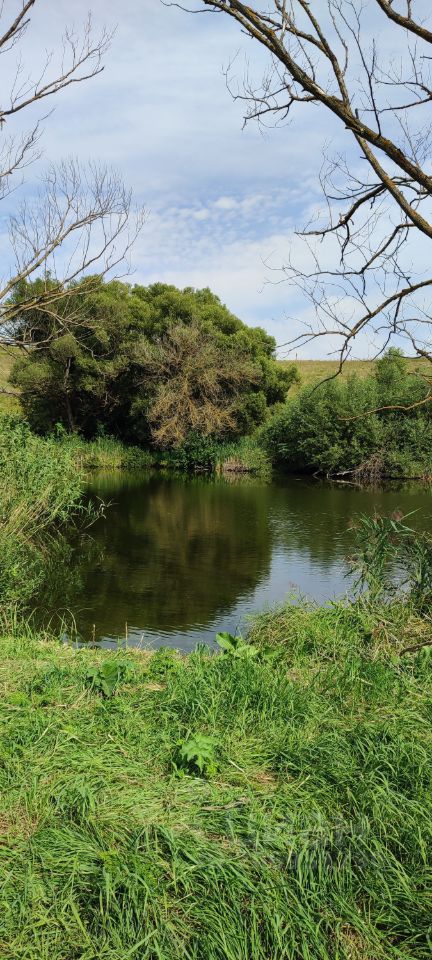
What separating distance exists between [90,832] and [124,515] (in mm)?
14440

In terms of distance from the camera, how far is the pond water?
29.5ft

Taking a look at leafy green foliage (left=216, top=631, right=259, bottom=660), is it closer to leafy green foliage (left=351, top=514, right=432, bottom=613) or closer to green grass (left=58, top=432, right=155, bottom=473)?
leafy green foliage (left=351, top=514, right=432, bottom=613)

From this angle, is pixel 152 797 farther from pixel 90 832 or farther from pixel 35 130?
pixel 35 130

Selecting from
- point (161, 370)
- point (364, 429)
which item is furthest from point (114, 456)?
point (364, 429)

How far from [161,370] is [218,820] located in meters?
26.0

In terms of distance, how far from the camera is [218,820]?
10.5ft

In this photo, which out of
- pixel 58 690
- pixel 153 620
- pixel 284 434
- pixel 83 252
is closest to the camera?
pixel 58 690

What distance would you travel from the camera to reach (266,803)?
3.32m

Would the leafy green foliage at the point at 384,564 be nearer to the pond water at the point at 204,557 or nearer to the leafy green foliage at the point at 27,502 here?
the pond water at the point at 204,557

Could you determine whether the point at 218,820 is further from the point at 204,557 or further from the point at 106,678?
the point at 204,557

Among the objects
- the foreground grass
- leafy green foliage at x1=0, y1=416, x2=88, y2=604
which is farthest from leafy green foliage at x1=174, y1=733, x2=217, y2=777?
leafy green foliage at x1=0, y1=416, x2=88, y2=604

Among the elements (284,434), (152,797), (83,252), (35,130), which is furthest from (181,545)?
(284,434)

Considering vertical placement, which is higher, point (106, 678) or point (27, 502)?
point (27, 502)

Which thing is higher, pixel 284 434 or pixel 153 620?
pixel 284 434
